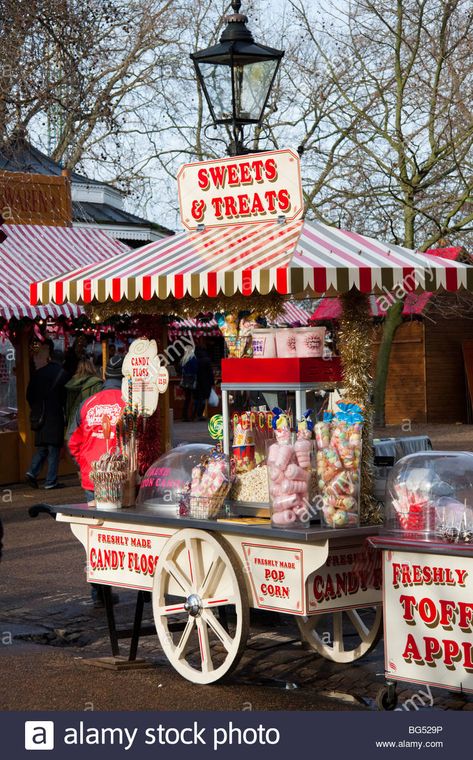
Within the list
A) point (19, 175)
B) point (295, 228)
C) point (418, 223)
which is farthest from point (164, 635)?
point (418, 223)

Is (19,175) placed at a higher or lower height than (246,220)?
higher

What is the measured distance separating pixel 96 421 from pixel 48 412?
836cm

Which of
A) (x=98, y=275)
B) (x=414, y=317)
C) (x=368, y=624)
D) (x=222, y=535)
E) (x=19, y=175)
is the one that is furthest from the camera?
(x=414, y=317)

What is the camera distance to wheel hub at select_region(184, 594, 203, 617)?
6.65 meters

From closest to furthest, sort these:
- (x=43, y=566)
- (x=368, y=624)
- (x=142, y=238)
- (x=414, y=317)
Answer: (x=368, y=624) → (x=43, y=566) → (x=414, y=317) → (x=142, y=238)

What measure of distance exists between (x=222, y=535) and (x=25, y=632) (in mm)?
2433

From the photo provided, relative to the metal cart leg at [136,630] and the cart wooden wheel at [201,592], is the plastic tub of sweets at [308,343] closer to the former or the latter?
the cart wooden wheel at [201,592]

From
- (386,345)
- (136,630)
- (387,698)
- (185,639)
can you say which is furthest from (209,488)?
(386,345)

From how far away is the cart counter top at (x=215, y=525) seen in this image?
237 inches

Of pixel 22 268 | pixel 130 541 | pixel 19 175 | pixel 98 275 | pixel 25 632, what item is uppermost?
pixel 19 175

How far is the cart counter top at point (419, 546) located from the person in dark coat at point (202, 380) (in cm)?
2216

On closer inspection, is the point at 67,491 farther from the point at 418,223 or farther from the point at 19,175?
the point at 418,223

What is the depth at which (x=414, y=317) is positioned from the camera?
87.3 feet

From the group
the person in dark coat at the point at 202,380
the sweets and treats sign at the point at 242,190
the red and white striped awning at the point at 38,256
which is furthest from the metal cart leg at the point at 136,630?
the person in dark coat at the point at 202,380
